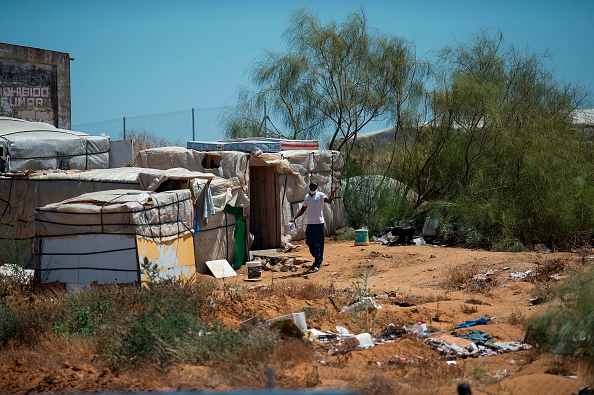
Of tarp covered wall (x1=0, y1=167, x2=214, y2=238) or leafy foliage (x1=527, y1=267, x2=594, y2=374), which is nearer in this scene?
leafy foliage (x1=527, y1=267, x2=594, y2=374)

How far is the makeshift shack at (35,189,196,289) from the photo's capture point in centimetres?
1038

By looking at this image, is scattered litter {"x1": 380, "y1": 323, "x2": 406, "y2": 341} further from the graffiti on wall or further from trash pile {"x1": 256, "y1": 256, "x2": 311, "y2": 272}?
the graffiti on wall

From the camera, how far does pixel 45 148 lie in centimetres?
1483

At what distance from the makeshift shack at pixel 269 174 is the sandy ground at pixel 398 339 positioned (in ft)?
7.56

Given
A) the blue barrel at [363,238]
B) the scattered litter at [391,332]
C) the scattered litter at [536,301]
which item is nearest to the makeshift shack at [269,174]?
the blue barrel at [363,238]

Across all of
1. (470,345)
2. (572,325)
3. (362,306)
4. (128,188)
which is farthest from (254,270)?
(572,325)

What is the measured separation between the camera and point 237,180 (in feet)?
49.6

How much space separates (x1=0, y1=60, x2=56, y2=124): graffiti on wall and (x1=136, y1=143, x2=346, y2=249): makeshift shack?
4.86 meters

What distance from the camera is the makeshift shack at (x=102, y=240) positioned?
10383 millimetres

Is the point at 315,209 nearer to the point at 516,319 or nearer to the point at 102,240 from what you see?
the point at 102,240

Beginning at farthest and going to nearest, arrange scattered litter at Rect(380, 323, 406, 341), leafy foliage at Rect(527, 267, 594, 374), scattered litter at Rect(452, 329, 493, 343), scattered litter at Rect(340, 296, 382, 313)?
1. scattered litter at Rect(340, 296, 382, 313)
2. scattered litter at Rect(380, 323, 406, 341)
3. scattered litter at Rect(452, 329, 493, 343)
4. leafy foliage at Rect(527, 267, 594, 374)

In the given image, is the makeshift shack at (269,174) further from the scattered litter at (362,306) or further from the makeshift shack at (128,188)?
the scattered litter at (362,306)

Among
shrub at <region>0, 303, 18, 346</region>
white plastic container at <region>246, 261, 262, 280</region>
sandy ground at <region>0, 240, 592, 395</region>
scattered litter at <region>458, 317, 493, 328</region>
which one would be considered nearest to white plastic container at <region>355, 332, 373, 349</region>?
sandy ground at <region>0, 240, 592, 395</region>

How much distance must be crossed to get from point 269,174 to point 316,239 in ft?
11.4
